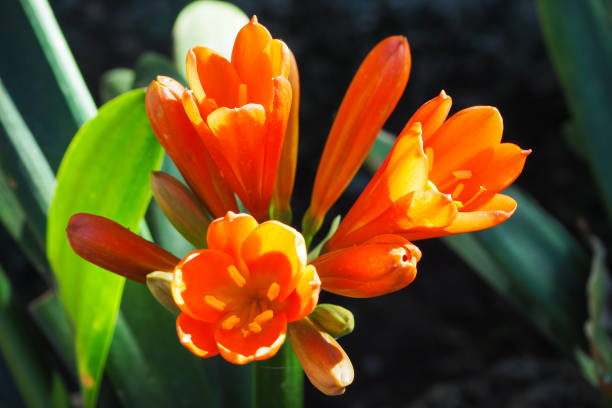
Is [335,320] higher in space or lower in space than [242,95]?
lower

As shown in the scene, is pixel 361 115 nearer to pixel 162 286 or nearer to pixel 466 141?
pixel 466 141

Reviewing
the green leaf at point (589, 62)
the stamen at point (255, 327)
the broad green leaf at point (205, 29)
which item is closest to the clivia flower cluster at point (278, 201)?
the stamen at point (255, 327)

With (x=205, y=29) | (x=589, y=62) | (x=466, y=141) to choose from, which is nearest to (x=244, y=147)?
(x=466, y=141)

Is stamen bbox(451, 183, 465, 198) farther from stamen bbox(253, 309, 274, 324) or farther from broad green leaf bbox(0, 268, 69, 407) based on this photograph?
broad green leaf bbox(0, 268, 69, 407)

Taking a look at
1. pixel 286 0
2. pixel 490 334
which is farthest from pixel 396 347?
pixel 286 0

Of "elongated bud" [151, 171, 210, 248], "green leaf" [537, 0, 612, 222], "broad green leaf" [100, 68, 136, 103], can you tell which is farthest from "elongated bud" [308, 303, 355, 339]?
"green leaf" [537, 0, 612, 222]

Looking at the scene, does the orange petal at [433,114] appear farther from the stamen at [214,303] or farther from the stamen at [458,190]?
the stamen at [214,303]
